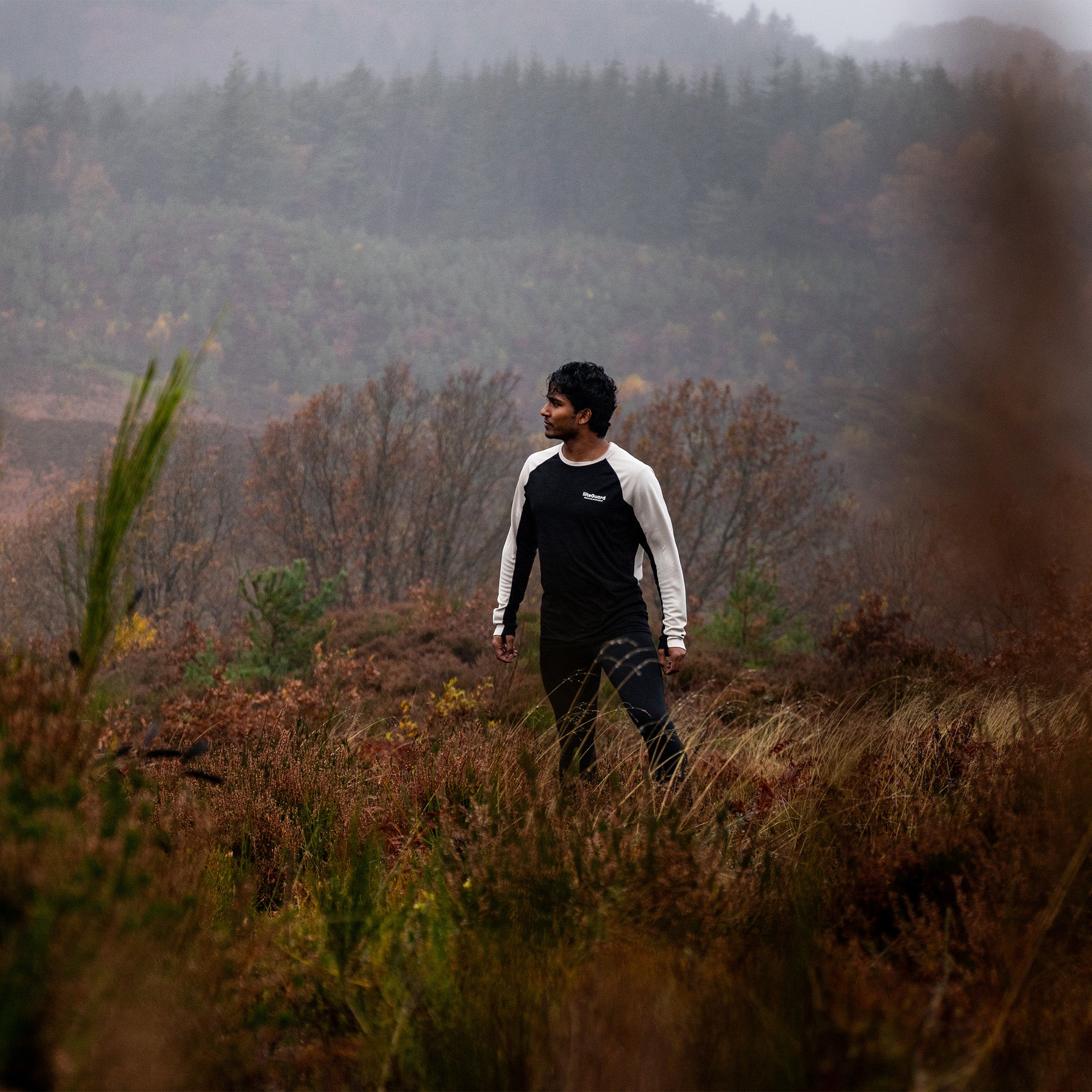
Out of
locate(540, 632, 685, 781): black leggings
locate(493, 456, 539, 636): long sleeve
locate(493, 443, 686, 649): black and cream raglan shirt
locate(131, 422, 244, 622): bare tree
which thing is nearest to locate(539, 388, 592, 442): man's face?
locate(493, 443, 686, 649): black and cream raglan shirt

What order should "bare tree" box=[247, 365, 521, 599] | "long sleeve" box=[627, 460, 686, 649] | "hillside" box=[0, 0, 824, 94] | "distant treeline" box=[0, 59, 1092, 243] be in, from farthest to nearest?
"hillside" box=[0, 0, 824, 94]
"distant treeline" box=[0, 59, 1092, 243]
"bare tree" box=[247, 365, 521, 599]
"long sleeve" box=[627, 460, 686, 649]

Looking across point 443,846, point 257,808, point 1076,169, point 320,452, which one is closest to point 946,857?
point 443,846

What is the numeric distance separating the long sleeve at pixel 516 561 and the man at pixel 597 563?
0.11 metres

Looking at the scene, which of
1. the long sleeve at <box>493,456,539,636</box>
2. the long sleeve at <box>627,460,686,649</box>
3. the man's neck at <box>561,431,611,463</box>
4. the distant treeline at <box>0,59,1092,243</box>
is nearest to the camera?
the long sleeve at <box>627,460,686,649</box>

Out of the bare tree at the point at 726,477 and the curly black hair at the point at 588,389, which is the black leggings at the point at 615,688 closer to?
the curly black hair at the point at 588,389

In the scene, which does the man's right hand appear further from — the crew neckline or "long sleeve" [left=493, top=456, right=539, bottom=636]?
the crew neckline

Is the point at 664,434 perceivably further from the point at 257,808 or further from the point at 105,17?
the point at 105,17

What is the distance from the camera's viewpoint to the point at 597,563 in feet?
11.8

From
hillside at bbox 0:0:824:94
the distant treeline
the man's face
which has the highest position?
hillside at bbox 0:0:824:94

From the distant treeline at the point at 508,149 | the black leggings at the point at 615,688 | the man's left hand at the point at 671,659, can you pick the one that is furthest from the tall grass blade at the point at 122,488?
the distant treeline at the point at 508,149

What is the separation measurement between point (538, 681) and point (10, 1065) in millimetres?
4932

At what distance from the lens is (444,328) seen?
61.5 metres

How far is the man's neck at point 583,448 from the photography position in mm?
3684

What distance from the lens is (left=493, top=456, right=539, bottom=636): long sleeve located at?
384cm
